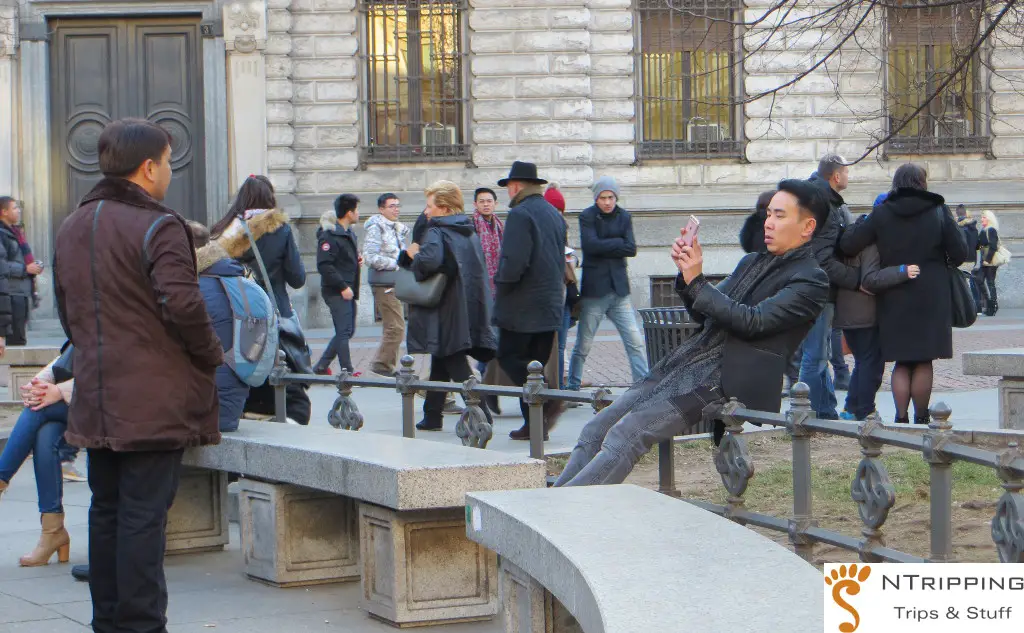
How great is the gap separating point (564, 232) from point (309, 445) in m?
4.27

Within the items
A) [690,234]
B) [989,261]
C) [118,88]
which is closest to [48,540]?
[690,234]

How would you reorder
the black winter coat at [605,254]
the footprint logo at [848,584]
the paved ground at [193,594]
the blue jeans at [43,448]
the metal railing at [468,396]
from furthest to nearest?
the black winter coat at [605,254] < the metal railing at [468,396] < the blue jeans at [43,448] < the paved ground at [193,594] < the footprint logo at [848,584]

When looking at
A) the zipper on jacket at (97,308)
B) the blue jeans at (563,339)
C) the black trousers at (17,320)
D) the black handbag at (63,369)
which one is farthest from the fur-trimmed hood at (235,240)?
the black trousers at (17,320)

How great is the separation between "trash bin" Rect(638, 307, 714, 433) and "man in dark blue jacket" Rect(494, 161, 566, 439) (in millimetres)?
729

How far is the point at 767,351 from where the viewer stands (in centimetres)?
589

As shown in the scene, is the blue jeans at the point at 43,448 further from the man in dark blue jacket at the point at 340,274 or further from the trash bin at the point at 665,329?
the man in dark blue jacket at the point at 340,274

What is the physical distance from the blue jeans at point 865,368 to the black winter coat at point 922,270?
0.16m

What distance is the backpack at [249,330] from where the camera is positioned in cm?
634

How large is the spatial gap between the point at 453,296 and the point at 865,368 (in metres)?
2.79

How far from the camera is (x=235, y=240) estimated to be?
799cm

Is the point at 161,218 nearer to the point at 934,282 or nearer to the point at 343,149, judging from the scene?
the point at 934,282

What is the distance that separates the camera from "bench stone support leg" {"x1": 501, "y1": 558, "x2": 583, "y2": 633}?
14.7 ft

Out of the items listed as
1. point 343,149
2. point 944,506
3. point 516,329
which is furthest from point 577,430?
point 343,149

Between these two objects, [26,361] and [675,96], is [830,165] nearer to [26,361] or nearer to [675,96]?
[26,361]
